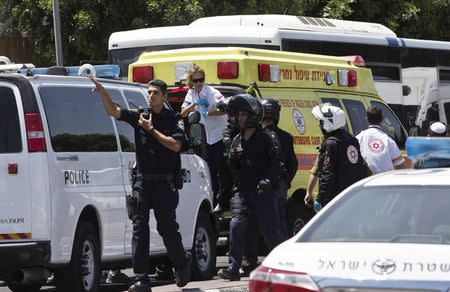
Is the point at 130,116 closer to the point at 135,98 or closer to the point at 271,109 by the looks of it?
the point at 135,98

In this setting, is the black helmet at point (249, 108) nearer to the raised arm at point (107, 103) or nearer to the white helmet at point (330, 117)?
the white helmet at point (330, 117)

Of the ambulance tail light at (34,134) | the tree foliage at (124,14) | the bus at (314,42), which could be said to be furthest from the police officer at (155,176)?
the tree foliage at (124,14)

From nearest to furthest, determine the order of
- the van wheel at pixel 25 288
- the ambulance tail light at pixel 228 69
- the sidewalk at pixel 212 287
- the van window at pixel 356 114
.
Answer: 1. the sidewalk at pixel 212 287
2. the van wheel at pixel 25 288
3. the ambulance tail light at pixel 228 69
4. the van window at pixel 356 114

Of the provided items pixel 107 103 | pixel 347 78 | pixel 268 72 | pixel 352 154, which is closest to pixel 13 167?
pixel 107 103

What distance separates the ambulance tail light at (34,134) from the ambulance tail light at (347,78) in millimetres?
6429

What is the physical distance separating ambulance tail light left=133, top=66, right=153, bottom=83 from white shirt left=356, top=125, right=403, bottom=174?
2913 millimetres

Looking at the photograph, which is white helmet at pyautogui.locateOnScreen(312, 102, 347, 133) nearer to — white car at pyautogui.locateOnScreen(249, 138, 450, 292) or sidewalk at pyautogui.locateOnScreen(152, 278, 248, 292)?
sidewalk at pyautogui.locateOnScreen(152, 278, 248, 292)

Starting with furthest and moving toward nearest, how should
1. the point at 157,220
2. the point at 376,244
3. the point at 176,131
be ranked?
1. the point at 176,131
2. the point at 157,220
3. the point at 376,244

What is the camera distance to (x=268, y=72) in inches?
546

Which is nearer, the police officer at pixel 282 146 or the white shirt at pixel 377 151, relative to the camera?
the police officer at pixel 282 146

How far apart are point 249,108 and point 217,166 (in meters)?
2.14

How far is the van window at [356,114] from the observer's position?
602 inches

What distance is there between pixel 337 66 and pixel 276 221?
4.89m

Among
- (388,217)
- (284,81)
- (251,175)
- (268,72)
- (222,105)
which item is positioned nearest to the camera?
(388,217)
